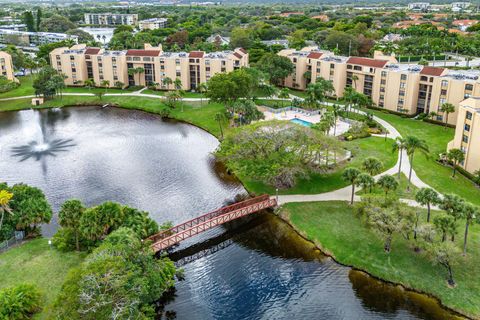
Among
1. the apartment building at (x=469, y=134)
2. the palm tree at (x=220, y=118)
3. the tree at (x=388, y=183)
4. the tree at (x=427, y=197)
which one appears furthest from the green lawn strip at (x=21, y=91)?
the tree at (x=427, y=197)

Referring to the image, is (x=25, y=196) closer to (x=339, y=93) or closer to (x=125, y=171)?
(x=125, y=171)

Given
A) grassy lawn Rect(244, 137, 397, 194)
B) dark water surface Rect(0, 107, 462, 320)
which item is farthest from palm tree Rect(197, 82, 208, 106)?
grassy lawn Rect(244, 137, 397, 194)

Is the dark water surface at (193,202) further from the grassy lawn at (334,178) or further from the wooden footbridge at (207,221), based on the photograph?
the grassy lawn at (334,178)

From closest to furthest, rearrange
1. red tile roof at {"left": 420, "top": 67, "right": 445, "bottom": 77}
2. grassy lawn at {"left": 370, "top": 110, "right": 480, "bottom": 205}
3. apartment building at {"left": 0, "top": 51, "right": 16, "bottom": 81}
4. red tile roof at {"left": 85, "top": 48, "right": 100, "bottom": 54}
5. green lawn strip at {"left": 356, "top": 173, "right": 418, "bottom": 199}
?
green lawn strip at {"left": 356, "top": 173, "right": 418, "bottom": 199} → grassy lawn at {"left": 370, "top": 110, "right": 480, "bottom": 205} → red tile roof at {"left": 420, "top": 67, "right": 445, "bottom": 77} → apartment building at {"left": 0, "top": 51, "right": 16, "bottom": 81} → red tile roof at {"left": 85, "top": 48, "right": 100, "bottom": 54}

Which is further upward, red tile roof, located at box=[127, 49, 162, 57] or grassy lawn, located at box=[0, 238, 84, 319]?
red tile roof, located at box=[127, 49, 162, 57]

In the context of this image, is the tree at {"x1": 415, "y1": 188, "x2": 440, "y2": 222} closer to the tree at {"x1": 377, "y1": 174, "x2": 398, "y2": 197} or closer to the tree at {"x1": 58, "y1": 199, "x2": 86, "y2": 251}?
the tree at {"x1": 377, "y1": 174, "x2": 398, "y2": 197}

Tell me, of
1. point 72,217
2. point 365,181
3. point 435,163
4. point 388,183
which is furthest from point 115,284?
point 435,163

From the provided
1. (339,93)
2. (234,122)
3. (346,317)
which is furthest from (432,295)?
(339,93)
